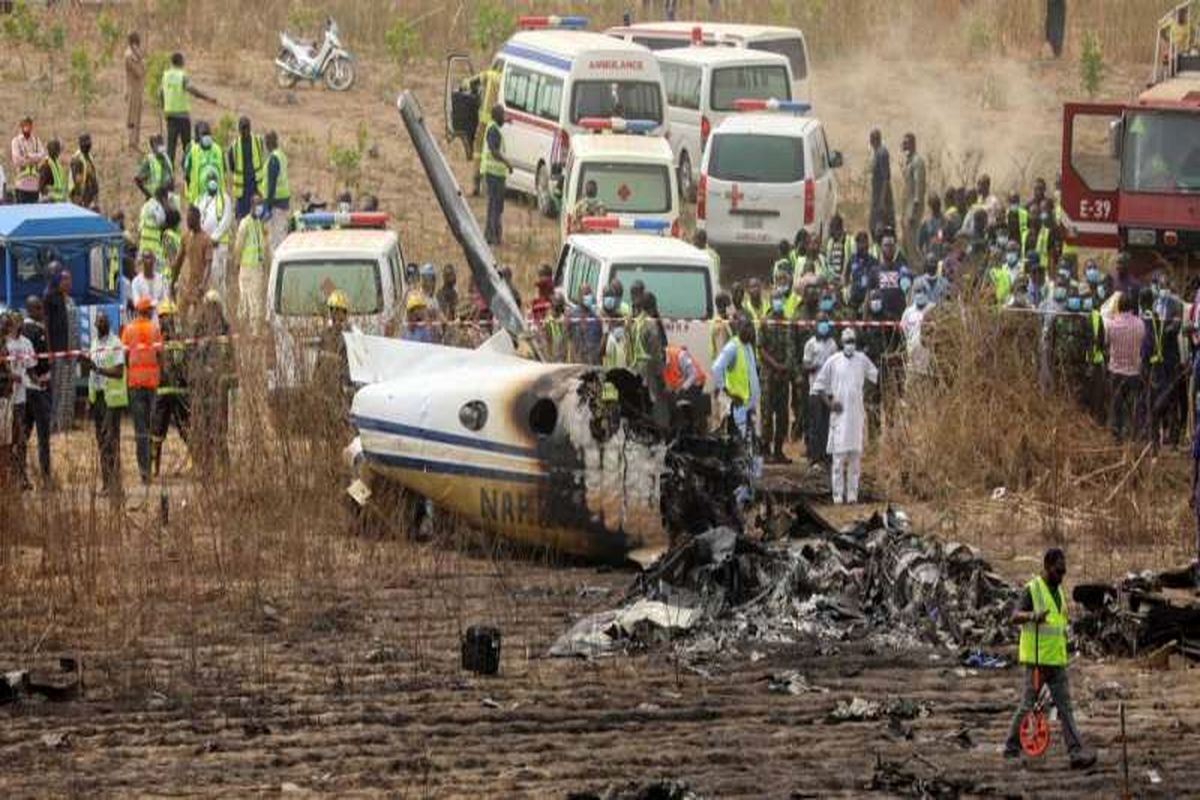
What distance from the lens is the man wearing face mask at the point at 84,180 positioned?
3394 centimetres

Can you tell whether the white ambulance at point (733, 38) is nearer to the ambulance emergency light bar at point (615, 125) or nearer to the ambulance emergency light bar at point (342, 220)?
the ambulance emergency light bar at point (615, 125)

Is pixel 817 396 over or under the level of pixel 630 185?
under

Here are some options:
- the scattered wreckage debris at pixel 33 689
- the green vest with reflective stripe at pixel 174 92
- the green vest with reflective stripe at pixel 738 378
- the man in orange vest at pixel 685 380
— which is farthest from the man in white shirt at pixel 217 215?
the scattered wreckage debris at pixel 33 689

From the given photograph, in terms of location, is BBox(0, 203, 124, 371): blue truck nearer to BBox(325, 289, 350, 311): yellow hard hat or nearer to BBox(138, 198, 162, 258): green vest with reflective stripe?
BBox(138, 198, 162, 258): green vest with reflective stripe

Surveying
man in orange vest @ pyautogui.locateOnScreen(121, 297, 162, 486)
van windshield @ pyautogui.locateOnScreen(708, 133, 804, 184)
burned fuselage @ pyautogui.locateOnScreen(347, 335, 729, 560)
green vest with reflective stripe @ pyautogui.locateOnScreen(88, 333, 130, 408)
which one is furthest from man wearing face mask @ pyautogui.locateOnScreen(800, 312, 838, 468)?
van windshield @ pyautogui.locateOnScreen(708, 133, 804, 184)

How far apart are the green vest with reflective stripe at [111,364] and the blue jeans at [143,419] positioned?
4.9 inches

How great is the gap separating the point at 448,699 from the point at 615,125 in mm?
18710

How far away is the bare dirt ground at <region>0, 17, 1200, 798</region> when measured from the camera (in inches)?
657

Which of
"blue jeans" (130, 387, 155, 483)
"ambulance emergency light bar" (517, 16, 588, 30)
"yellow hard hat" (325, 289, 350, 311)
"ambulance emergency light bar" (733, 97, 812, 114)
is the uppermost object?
"ambulance emergency light bar" (517, 16, 588, 30)

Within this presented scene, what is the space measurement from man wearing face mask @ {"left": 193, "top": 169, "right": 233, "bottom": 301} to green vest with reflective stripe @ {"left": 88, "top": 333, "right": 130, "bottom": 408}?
6228mm

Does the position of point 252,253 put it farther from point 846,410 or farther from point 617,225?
point 846,410

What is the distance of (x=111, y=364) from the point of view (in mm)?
24672

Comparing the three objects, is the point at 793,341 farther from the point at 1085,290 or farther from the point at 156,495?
the point at 156,495

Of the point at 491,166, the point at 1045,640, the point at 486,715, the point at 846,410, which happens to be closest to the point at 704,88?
the point at 491,166
